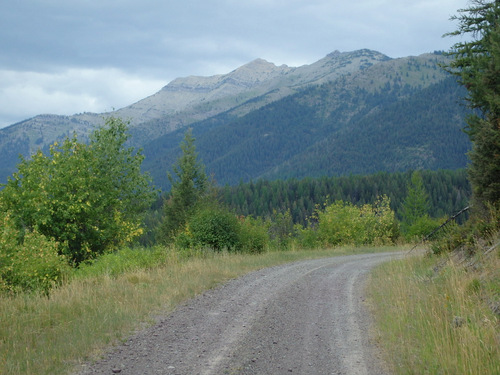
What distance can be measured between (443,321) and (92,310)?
714 cm

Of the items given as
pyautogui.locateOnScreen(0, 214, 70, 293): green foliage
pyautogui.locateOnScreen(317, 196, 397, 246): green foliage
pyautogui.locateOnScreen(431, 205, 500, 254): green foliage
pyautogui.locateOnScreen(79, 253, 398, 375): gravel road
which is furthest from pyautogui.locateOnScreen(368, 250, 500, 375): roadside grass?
pyautogui.locateOnScreen(317, 196, 397, 246): green foliage

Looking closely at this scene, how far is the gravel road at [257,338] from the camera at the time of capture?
599 centimetres

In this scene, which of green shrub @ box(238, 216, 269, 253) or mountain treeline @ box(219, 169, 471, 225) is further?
mountain treeline @ box(219, 169, 471, 225)

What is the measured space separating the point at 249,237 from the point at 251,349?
56.7 ft

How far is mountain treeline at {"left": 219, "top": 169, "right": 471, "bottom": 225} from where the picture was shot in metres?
152

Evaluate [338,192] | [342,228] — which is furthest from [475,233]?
[338,192]

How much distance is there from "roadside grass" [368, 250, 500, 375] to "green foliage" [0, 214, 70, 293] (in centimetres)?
952

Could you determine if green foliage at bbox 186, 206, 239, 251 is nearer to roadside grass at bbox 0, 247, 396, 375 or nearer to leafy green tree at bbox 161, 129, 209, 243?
roadside grass at bbox 0, 247, 396, 375

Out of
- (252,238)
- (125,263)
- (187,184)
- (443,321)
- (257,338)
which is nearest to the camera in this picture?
(443,321)

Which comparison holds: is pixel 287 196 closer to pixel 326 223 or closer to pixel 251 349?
pixel 326 223

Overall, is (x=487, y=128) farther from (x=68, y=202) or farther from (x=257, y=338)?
(x=68, y=202)

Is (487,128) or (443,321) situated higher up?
(487,128)

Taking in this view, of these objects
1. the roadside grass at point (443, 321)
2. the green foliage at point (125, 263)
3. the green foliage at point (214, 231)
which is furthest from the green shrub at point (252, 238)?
the roadside grass at point (443, 321)

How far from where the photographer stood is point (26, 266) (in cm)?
1324
